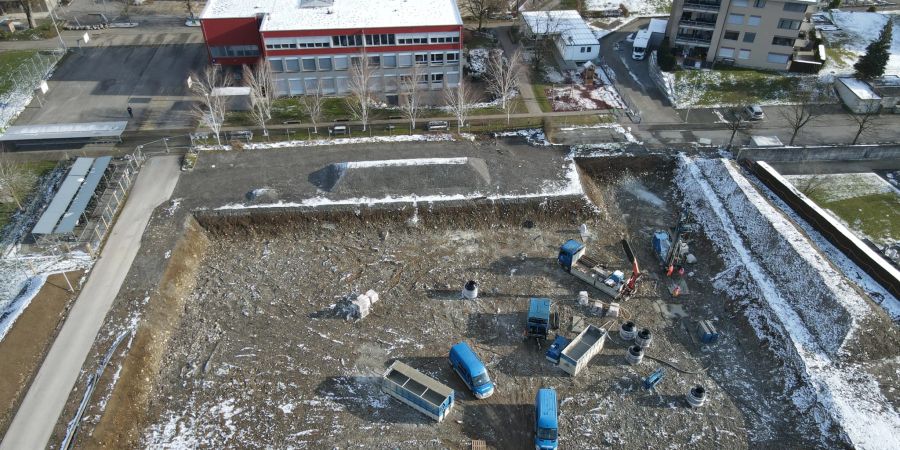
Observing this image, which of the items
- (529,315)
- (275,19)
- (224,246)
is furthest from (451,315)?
(275,19)

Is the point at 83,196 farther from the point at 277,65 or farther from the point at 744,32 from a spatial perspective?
the point at 744,32

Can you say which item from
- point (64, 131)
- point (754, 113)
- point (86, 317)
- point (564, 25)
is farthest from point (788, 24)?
point (64, 131)

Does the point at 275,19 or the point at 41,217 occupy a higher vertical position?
the point at 275,19

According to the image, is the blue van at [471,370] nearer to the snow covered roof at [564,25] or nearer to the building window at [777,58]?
the snow covered roof at [564,25]

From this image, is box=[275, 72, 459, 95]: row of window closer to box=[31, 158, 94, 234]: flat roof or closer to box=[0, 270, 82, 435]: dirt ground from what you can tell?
box=[31, 158, 94, 234]: flat roof

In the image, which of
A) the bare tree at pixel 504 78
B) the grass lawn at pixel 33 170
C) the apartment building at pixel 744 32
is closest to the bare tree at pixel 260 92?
the grass lawn at pixel 33 170

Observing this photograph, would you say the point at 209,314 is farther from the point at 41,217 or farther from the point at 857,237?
the point at 857,237
